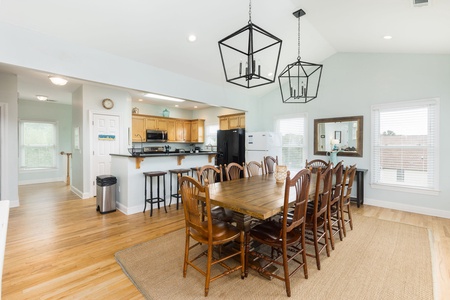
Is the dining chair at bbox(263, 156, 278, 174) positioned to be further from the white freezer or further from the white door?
the white door

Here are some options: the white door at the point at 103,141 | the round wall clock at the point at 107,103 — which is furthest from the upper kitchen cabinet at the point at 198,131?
the round wall clock at the point at 107,103

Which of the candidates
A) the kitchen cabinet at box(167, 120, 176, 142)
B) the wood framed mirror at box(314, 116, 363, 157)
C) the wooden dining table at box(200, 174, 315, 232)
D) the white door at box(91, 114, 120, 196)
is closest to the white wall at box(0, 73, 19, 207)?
the white door at box(91, 114, 120, 196)

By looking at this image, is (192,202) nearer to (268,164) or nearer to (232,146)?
(268,164)

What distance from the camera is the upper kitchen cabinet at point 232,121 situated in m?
6.72

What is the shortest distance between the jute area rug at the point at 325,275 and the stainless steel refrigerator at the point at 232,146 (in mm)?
3648

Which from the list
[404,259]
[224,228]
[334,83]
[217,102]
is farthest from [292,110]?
[224,228]

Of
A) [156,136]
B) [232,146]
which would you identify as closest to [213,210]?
[232,146]

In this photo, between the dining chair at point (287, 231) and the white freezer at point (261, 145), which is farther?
the white freezer at point (261, 145)

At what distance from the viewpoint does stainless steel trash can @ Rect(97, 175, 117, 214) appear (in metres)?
4.12

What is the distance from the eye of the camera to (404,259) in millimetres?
2531

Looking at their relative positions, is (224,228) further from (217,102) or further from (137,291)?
(217,102)

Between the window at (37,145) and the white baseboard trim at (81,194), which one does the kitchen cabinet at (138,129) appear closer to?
the white baseboard trim at (81,194)

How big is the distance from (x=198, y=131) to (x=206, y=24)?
4896mm

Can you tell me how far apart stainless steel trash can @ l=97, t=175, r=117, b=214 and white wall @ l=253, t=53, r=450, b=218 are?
4.72 meters
